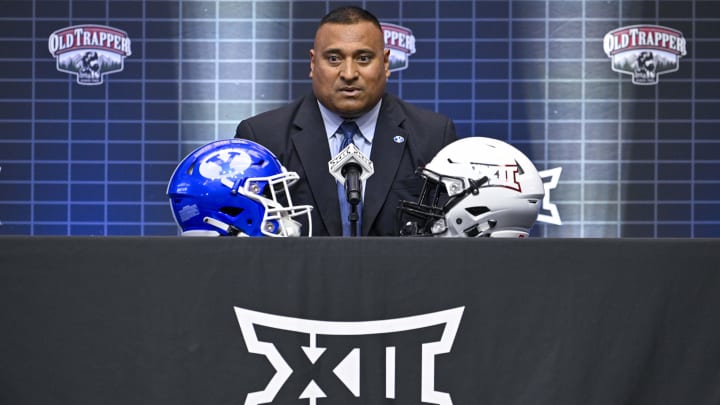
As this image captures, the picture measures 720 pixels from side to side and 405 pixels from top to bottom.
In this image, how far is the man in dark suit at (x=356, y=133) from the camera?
284 cm

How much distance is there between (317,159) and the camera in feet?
9.49

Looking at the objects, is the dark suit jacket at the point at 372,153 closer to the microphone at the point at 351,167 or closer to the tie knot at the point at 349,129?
the tie knot at the point at 349,129

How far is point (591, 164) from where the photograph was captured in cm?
412

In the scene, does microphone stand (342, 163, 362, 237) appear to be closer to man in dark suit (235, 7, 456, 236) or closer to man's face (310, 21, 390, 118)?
man in dark suit (235, 7, 456, 236)

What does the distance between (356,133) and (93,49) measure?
61.8 inches

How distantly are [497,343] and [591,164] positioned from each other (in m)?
2.31

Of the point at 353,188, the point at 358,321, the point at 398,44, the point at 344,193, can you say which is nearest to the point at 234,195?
the point at 353,188

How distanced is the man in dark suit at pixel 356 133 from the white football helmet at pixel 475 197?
0.55ft

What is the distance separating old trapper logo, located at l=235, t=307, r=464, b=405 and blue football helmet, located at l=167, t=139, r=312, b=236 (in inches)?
22.4

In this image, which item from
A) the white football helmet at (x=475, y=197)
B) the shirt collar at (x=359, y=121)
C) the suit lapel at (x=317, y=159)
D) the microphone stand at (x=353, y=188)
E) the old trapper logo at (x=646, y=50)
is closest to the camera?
the microphone stand at (x=353, y=188)

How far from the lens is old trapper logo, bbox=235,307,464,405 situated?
1.92m

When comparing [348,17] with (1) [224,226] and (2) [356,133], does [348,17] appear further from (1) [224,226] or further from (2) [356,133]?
(1) [224,226]

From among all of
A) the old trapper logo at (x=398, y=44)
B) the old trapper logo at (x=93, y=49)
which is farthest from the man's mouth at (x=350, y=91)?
the old trapper logo at (x=93, y=49)

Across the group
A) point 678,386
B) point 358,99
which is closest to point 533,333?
point 678,386
